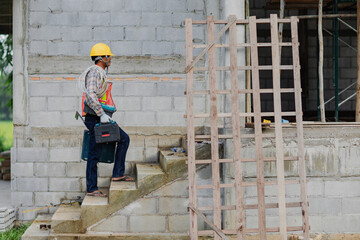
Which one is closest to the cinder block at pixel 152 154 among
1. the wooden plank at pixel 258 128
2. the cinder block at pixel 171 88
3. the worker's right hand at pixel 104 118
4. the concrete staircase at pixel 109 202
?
the cinder block at pixel 171 88

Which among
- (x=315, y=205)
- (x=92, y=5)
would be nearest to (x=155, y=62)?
(x=92, y=5)

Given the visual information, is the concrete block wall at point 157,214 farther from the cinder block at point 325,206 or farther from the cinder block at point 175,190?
the cinder block at point 325,206

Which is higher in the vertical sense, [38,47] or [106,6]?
[106,6]

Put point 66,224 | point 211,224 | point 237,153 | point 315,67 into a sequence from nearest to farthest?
point 211,224
point 237,153
point 66,224
point 315,67

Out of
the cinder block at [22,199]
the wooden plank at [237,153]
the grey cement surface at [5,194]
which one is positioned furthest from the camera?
the grey cement surface at [5,194]

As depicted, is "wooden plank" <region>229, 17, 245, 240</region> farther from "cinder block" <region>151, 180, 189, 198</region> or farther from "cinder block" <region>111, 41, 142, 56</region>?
"cinder block" <region>111, 41, 142, 56</region>

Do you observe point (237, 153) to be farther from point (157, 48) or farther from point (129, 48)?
point (129, 48)

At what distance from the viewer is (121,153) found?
19.2 ft

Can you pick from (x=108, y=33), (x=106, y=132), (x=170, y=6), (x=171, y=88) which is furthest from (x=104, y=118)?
(x=170, y=6)

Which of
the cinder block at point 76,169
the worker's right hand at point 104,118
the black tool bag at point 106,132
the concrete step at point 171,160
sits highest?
the worker's right hand at point 104,118

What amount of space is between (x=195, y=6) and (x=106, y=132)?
2.44m

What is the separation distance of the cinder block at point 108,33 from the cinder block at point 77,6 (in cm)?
34

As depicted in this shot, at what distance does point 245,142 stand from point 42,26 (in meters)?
3.43

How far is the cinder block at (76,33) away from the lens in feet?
21.9
